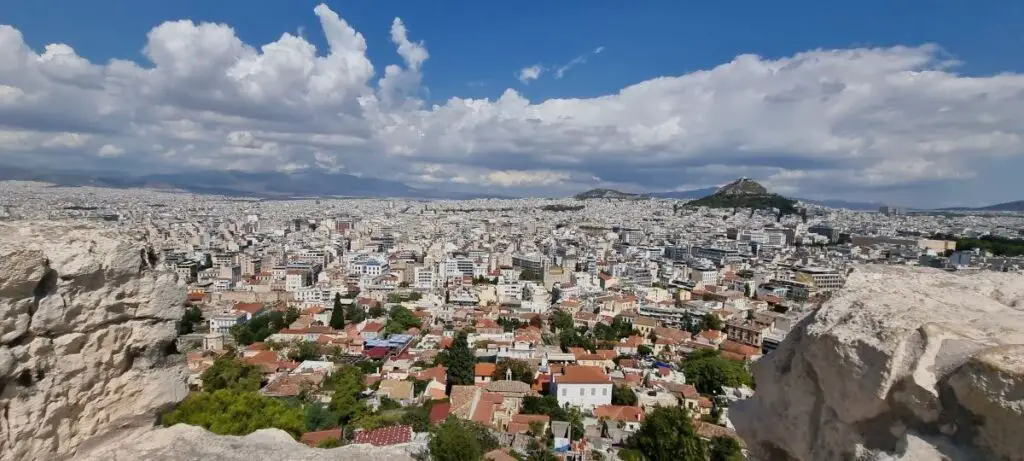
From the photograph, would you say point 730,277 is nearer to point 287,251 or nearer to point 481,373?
point 481,373

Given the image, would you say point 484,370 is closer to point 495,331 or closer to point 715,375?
point 495,331

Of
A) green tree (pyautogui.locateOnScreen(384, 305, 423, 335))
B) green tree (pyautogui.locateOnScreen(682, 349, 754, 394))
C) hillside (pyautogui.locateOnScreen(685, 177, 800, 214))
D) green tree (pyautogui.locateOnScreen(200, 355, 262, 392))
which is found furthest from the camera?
hillside (pyautogui.locateOnScreen(685, 177, 800, 214))

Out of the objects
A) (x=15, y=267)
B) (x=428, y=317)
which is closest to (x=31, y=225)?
(x=15, y=267)

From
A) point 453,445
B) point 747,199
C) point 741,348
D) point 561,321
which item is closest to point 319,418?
point 453,445

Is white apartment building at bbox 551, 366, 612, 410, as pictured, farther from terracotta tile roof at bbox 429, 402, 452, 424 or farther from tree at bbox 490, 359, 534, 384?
terracotta tile roof at bbox 429, 402, 452, 424

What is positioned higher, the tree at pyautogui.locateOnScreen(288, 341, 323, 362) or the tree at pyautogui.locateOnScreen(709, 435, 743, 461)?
the tree at pyautogui.locateOnScreen(709, 435, 743, 461)

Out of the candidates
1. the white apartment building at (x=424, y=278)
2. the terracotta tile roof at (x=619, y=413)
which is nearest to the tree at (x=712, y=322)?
the terracotta tile roof at (x=619, y=413)

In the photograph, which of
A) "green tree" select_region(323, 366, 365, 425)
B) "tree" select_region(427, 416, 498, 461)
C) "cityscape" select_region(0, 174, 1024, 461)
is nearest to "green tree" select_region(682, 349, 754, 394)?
"cityscape" select_region(0, 174, 1024, 461)
